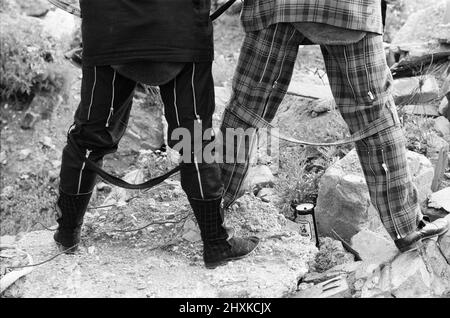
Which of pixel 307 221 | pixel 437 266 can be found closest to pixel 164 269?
pixel 307 221

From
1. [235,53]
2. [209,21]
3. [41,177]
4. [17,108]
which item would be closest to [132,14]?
[209,21]

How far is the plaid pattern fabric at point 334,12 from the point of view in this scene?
2.91 m

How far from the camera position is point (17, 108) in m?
6.54

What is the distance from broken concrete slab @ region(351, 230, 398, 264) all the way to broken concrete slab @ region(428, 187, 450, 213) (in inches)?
19.6

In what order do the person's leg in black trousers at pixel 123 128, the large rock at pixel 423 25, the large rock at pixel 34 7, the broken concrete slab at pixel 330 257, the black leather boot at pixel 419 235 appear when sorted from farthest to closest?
the large rock at pixel 34 7 → the large rock at pixel 423 25 → the broken concrete slab at pixel 330 257 → the black leather boot at pixel 419 235 → the person's leg in black trousers at pixel 123 128

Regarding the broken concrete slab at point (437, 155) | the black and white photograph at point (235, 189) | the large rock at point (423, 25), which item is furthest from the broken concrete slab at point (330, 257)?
the large rock at point (423, 25)

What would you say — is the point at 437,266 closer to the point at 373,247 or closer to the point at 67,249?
the point at 373,247

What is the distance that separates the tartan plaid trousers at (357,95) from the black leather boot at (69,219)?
87 cm

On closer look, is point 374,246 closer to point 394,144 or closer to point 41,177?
point 394,144

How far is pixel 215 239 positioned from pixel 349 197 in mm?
1096

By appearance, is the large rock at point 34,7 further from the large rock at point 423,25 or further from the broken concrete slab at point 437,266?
the broken concrete slab at point 437,266

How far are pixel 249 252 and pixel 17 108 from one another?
3914mm

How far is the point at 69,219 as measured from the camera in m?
3.39

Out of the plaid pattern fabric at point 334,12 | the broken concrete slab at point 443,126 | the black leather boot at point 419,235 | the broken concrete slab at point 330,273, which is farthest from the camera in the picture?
the broken concrete slab at point 443,126
